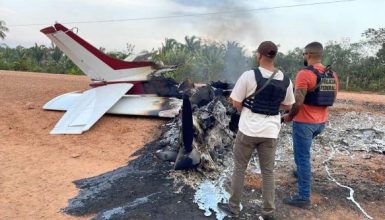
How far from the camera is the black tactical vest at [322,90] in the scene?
4398 mm

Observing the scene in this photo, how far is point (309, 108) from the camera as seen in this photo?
4488 mm

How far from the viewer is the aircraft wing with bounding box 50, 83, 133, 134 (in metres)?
7.58

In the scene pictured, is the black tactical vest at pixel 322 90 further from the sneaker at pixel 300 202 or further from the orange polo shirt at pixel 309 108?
the sneaker at pixel 300 202

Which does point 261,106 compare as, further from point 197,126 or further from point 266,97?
point 197,126

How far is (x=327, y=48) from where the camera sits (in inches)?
966

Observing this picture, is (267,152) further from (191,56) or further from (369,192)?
(191,56)

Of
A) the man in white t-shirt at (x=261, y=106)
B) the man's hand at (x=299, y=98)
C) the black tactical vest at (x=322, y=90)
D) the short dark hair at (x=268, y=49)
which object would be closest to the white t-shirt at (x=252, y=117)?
the man in white t-shirt at (x=261, y=106)

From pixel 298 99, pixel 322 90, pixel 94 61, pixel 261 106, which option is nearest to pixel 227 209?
pixel 261 106

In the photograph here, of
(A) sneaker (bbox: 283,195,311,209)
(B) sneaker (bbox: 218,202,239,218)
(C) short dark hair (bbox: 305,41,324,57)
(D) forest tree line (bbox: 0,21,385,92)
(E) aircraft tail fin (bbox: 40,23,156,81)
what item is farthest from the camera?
(D) forest tree line (bbox: 0,21,385,92)

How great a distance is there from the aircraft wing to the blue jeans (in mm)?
4400

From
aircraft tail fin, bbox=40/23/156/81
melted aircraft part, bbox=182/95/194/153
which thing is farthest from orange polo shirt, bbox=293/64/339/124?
aircraft tail fin, bbox=40/23/156/81

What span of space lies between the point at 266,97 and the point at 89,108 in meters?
5.13

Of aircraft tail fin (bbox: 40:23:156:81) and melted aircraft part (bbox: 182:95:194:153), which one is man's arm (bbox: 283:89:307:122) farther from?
aircraft tail fin (bbox: 40:23:156:81)

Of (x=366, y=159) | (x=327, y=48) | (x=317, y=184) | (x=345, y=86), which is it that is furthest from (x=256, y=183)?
(x=327, y=48)
